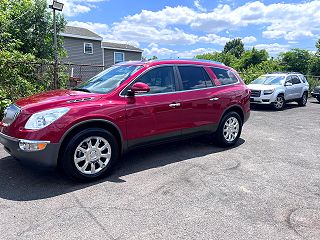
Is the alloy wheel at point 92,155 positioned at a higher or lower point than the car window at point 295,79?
lower

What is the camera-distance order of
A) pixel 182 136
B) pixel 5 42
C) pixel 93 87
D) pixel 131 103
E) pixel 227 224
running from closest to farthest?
pixel 227 224, pixel 131 103, pixel 93 87, pixel 182 136, pixel 5 42

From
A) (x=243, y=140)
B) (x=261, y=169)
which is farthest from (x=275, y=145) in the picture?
(x=261, y=169)

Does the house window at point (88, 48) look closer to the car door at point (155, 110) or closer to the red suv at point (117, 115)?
the red suv at point (117, 115)

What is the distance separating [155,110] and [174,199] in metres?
1.57

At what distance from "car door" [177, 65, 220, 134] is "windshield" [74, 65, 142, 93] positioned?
0.96m

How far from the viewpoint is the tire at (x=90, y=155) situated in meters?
3.90

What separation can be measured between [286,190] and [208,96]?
2243 millimetres

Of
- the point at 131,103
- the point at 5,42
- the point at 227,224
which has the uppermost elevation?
the point at 5,42

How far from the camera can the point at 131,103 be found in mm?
4422

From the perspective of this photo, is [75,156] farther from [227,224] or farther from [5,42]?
[5,42]

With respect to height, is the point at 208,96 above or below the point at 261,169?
above

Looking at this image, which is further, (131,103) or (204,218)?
(131,103)

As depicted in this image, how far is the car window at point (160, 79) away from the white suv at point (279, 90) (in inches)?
341

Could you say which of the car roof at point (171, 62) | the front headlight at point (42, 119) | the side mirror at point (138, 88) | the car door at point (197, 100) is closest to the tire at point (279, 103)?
the car roof at point (171, 62)
